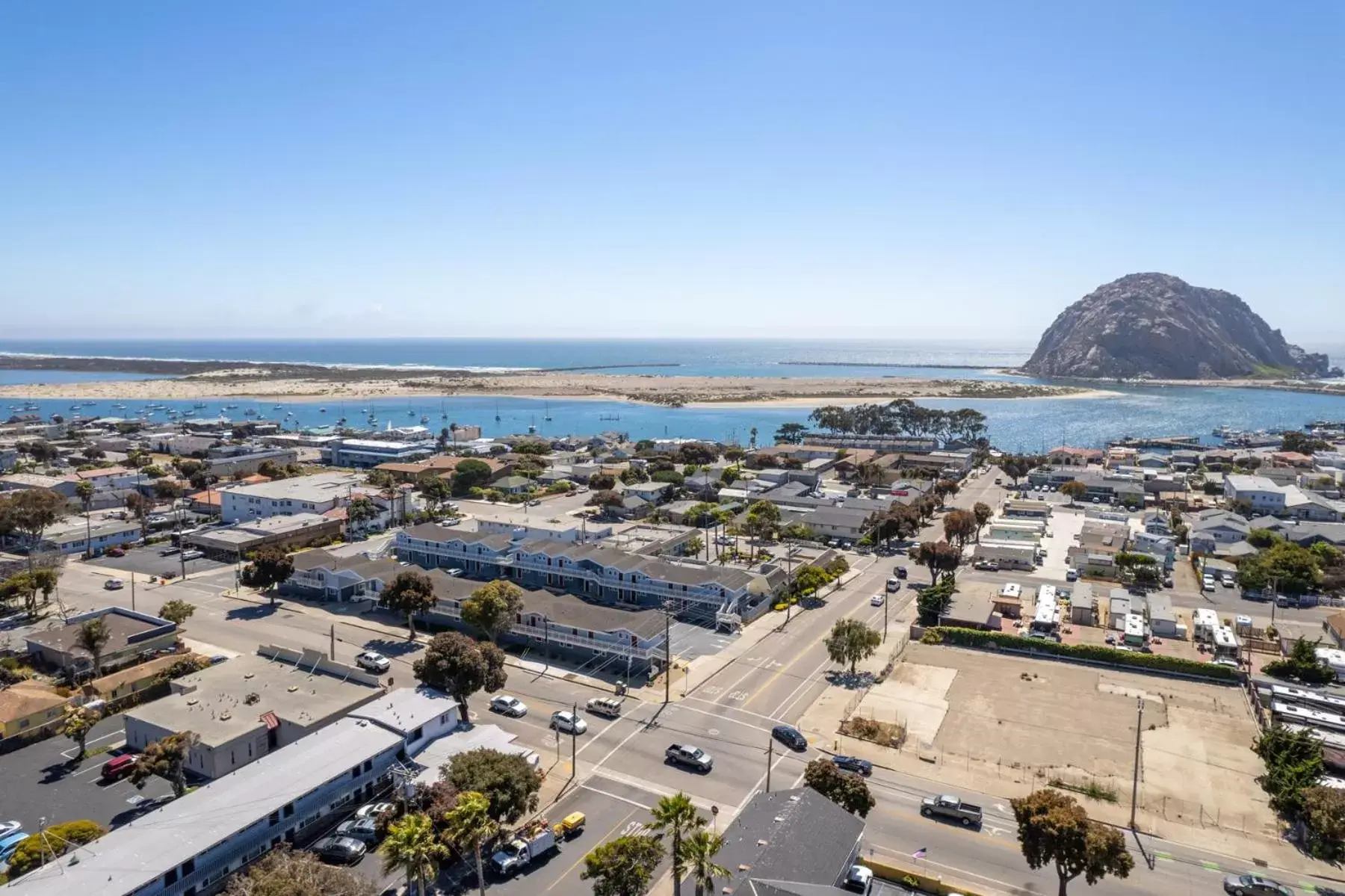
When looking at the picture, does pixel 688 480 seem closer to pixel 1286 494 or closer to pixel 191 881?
pixel 1286 494

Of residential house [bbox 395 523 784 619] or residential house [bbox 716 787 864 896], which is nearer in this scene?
residential house [bbox 716 787 864 896]

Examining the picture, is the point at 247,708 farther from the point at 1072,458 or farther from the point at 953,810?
the point at 1072,458

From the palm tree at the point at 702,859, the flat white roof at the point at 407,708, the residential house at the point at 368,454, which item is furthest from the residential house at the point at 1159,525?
the residential house at the point at 368,454

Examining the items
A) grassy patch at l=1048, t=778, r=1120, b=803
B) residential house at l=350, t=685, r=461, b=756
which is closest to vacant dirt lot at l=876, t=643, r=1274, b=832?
grassy patch at l=1048, t=778, r=1120, b=803

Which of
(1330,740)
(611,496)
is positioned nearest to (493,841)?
(1330,740)

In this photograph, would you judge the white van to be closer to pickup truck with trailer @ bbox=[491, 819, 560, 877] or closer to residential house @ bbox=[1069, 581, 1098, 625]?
pickup truck with trailer @ bbox=[491, 819, 560, 877]
